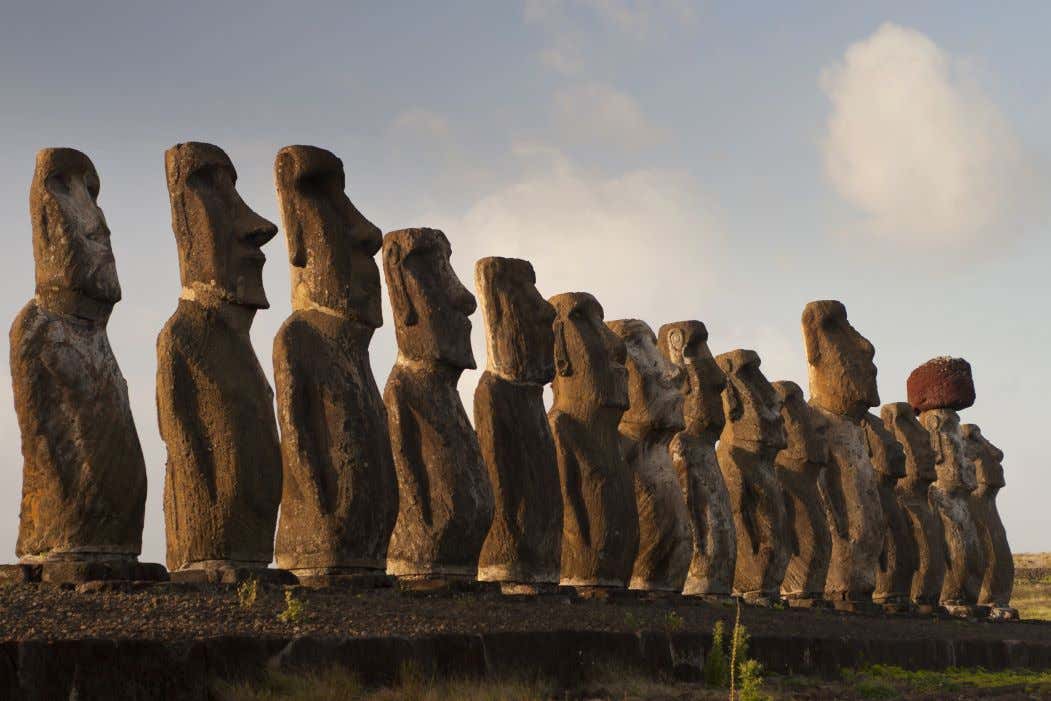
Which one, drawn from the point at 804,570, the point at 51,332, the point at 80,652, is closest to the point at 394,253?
the point at 51,332

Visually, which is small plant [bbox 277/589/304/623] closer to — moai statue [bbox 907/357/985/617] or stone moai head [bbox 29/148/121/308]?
stone moai head [bbox 29/148/121/308]

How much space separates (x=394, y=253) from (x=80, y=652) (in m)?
6.53

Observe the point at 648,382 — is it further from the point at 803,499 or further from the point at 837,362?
the point at 837,362

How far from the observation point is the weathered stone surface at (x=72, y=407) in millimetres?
9164

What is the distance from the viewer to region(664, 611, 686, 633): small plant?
10.8 m

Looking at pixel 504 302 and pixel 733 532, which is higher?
pixel 504 302

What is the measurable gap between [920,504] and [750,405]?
520 centimetres

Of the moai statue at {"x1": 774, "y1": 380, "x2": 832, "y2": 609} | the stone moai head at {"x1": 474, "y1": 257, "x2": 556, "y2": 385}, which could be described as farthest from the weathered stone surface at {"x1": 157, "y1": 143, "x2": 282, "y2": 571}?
the moai statue at {"x1": 774, "y1": 380, "x2": 832, "y2": 609}

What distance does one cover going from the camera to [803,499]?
18.8m

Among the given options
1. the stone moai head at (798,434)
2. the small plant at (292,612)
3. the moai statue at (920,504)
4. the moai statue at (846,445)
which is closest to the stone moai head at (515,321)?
the small plant at (292,612)

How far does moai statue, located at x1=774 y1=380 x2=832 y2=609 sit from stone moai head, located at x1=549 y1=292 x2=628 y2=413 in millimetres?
4445

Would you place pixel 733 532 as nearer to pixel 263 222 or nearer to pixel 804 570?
pixel 804 570

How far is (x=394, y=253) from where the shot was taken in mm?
12734

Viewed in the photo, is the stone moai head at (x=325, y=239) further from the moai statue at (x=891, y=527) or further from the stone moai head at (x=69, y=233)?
the moai statue at (x=891, y=527)
